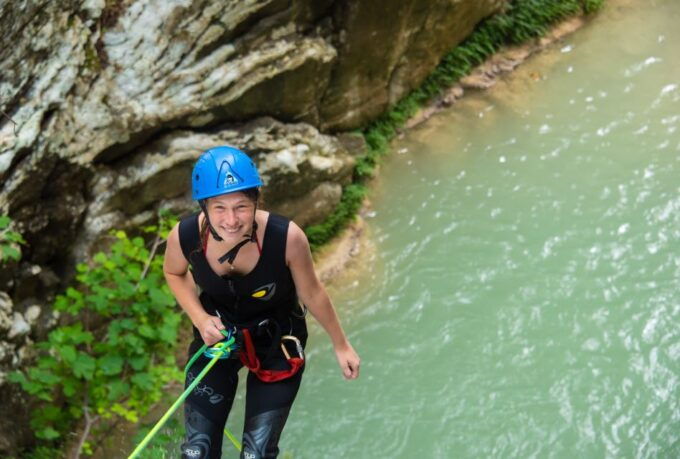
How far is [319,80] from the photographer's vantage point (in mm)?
7285

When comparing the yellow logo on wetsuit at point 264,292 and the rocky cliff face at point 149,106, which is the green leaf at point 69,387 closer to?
the rocky cliff face at point 149,106

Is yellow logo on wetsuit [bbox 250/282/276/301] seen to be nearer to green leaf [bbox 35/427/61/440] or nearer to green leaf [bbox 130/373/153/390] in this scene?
green leaf [bbox 130/373/153/390]

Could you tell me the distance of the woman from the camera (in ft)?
10.7

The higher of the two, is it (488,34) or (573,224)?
(488,34)

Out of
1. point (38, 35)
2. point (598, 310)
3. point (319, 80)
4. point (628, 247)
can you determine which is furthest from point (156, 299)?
point (628, 247)

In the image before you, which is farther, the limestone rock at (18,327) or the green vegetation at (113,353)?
the limestone rock at (18,327)

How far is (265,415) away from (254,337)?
0.33 meters

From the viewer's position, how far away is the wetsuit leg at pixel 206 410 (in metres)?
3.67

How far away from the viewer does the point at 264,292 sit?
134 inches

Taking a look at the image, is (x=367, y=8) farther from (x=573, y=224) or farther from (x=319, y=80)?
(x=573, y=224)

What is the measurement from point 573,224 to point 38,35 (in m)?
4.45

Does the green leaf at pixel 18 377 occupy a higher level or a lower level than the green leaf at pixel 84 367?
higher

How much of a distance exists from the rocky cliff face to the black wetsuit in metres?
2.36

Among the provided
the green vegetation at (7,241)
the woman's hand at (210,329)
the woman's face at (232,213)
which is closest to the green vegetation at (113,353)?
the green vegetation at (7,241)
